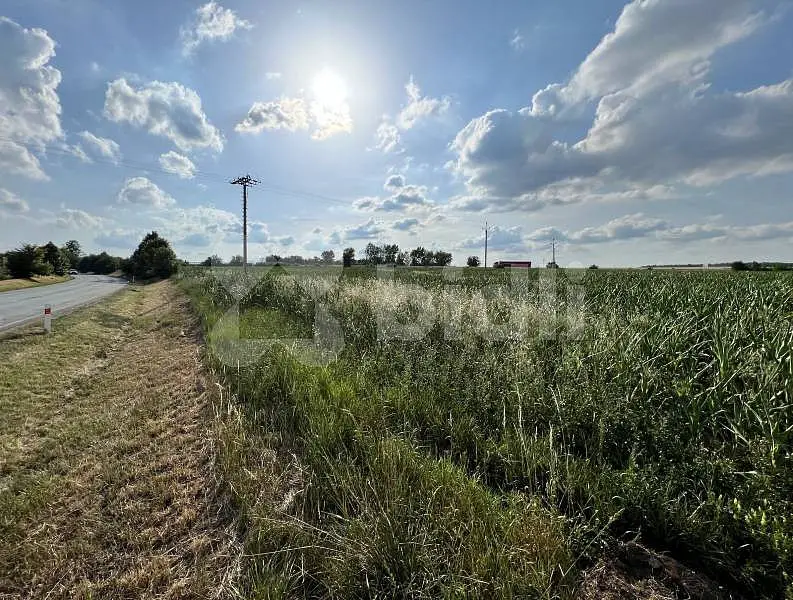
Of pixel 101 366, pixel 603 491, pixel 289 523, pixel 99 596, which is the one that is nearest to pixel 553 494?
pixel 603 491

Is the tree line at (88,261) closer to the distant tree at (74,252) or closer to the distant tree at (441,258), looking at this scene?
the distant tree at (74,252)

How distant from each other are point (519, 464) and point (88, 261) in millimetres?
144683

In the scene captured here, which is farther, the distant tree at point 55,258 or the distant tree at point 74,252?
the distant tree at point 74,252

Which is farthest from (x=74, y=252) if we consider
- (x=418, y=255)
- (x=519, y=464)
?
(x=519, y=464)

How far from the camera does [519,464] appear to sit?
3.21 m

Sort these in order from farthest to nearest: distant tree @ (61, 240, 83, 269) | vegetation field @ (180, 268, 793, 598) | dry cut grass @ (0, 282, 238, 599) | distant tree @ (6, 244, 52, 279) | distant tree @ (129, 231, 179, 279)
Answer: distant tree @ (61, 240, 83, 269)
distant tree @ (129, 231, 179, 279)
distant tree @ (6, 244, 52, 279)
dry cut grass @ (0, 282, 238, 599)
vegetation field @ (180, 268, 793, 598)

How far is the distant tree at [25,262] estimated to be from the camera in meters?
42.0

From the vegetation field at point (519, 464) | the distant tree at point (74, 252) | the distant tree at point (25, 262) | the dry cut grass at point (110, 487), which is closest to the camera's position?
the vegetation field at point (519, 464)

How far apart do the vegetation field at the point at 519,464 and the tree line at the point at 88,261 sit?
181 feet

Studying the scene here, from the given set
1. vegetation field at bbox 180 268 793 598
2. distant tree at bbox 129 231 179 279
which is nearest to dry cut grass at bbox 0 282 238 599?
vegetation field at bbox 180 268 793 598

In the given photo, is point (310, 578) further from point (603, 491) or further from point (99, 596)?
point (603, 491)

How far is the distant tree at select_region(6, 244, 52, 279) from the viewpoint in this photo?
4197 centimetres

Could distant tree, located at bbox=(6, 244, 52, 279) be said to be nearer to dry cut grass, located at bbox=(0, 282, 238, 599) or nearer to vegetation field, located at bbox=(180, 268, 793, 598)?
dry cut grass, located at bbox=(0, 282, 238, 599)

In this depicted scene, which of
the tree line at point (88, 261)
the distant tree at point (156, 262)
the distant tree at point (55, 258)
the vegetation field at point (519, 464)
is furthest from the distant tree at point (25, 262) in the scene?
the vegetation field at point (519, 464)
